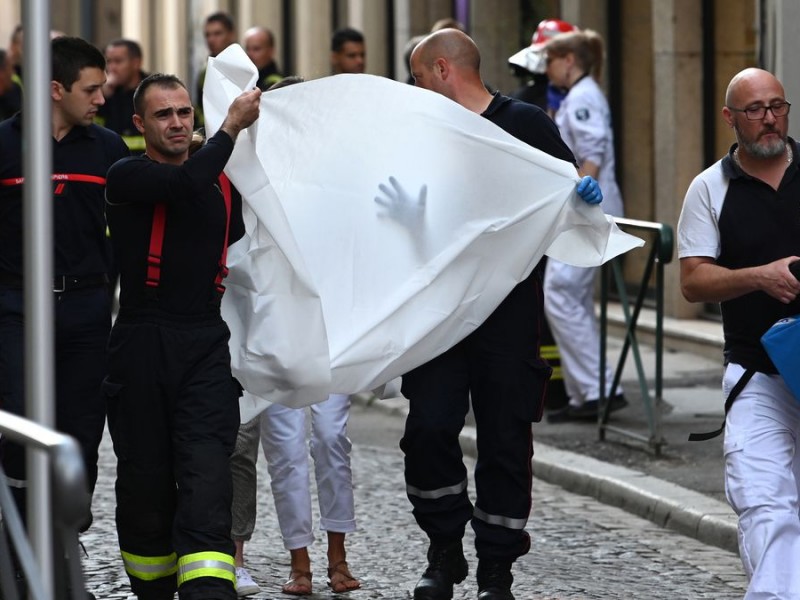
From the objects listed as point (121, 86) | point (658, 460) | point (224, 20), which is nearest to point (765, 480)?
point (658, 460)

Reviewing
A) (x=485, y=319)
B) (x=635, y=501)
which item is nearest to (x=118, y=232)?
(x=485, y=319)

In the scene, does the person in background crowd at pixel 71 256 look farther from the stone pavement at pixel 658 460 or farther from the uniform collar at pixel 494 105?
the stone pavement at pixel 658 460

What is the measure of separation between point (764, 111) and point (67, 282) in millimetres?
2424

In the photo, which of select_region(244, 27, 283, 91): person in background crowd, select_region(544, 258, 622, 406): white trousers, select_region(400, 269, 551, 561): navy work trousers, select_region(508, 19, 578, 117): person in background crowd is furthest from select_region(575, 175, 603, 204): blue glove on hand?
select_region(244, 27, 283, 91): person in background crowd

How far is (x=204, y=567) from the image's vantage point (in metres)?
5.71

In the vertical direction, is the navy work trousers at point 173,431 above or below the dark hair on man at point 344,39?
below

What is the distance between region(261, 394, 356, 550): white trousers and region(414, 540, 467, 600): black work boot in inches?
20.8

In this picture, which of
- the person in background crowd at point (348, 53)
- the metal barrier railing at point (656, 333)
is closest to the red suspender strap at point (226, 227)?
the metal barrier railing at point (656, 333)

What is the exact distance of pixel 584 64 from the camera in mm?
11180

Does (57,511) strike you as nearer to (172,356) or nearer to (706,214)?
(172,356)

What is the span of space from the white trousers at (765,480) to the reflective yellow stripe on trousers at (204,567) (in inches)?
59.1

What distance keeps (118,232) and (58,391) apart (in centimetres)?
94

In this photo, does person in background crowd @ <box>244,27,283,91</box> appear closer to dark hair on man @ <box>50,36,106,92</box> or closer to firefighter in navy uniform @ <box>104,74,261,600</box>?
dark hair on man @ <box>50,36,106,92</box>

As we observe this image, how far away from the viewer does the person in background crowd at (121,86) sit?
12477mm
